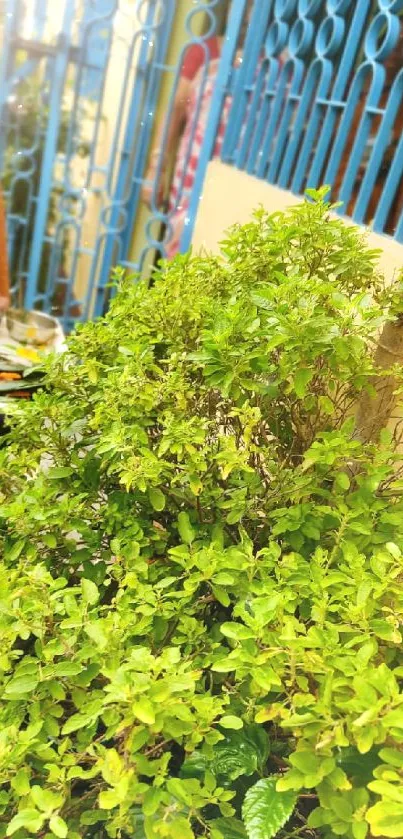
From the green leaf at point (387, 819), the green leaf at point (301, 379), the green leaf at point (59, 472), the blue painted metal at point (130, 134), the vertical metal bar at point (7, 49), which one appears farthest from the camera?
the blue painted metal at point (130, 134)

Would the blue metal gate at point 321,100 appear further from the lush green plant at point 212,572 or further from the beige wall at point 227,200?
the lush green plant at point 212,572

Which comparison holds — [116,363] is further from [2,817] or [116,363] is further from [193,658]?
[2,817]

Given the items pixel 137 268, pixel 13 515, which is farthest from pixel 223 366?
pixel 137 268

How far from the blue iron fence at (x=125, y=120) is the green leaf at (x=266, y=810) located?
1.27 metres

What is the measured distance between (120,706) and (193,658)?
0.13 metres

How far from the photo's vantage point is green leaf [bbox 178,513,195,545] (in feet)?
2.66

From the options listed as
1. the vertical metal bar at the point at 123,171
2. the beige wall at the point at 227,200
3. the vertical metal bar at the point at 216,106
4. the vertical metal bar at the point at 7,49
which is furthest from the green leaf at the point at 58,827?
the vertical metal bar at the point at 7,49

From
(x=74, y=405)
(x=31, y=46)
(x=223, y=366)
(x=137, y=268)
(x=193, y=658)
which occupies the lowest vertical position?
(x=137, y=268)

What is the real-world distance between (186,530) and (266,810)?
306 millimetres

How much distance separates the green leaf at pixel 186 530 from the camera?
0.81 metres

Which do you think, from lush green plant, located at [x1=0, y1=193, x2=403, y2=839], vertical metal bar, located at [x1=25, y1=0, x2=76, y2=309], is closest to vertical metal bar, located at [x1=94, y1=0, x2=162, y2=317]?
vertical metal bar, located at [x1=25, y1=0, x2=76, y2=309]

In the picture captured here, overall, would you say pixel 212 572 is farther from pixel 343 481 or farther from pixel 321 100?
pixel 321 100

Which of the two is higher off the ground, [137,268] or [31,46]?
[31,46]

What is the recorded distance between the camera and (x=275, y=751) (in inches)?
30.8
